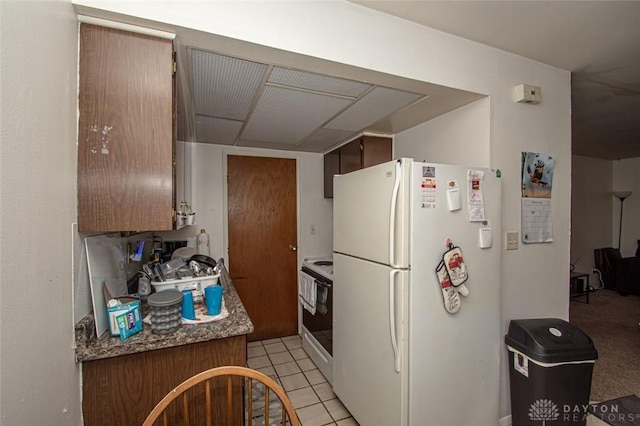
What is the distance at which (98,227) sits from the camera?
3.63 feet

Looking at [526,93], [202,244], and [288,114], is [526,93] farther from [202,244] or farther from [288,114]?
[202,244]

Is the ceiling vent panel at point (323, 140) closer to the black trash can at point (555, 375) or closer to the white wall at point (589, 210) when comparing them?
the black trash can at point (555, 375)

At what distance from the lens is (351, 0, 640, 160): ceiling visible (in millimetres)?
1370

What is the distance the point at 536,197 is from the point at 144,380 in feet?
8.26

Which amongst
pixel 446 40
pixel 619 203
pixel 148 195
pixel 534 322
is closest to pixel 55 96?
pixel 148 195

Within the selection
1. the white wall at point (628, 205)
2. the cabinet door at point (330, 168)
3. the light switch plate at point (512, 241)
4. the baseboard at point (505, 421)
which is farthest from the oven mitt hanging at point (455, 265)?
the white wall at point (628, 205)

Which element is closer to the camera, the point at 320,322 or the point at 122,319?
the point at 122,319

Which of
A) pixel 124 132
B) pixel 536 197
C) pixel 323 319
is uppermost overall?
pixel 124 132

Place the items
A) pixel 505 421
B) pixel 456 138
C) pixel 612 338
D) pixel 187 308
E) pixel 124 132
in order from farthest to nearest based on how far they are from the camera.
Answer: pixel 612 338 < pixel 456 138 < pixel 505 421 < pixel 187 308 < pixel 124 132

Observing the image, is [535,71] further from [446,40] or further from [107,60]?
[107,60]

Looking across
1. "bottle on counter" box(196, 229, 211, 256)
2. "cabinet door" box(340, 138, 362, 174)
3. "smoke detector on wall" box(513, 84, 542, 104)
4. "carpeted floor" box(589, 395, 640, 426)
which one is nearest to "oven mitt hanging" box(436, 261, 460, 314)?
"smoke detector on wall" box(513, 84, 542, 104)

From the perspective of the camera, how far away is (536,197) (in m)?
1.91

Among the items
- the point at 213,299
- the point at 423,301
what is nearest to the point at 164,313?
the point at 213,299

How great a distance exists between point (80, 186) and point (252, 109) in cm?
126
